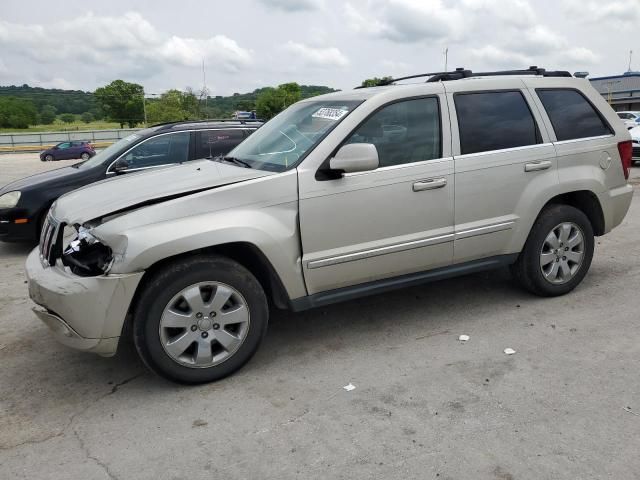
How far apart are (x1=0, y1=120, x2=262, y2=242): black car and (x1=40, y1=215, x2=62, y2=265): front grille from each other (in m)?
3.26

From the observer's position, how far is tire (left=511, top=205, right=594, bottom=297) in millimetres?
4551

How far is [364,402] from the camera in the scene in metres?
3.20

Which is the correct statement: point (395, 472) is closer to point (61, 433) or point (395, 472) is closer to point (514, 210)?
point (61, 433)

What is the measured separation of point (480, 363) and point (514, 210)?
1.35 meters

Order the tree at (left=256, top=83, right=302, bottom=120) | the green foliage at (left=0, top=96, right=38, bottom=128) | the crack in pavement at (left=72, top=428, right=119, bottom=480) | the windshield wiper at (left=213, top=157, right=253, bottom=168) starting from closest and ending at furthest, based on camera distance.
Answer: the crack in pavement at (left=72, top=428, right=119, bottom=480) → the windshield wiper at (left=213, top=157, right=253, bottom=168) → the tree at (left=256, top=83, right=302, bottom=120) → the green foliage at (left=0, top=96, right=38, bottom=128)

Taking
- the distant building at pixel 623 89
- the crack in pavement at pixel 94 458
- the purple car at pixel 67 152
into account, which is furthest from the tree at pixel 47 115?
→ the crack in pavement at pixel 94 458

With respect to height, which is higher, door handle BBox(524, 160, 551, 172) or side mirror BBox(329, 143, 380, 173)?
side mirror BBox(329, 143, 380, 173)

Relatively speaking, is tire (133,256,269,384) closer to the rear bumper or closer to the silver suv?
the silver suv

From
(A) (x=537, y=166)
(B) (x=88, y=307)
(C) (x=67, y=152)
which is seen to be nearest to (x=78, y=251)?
(B) (x=88, y=307)

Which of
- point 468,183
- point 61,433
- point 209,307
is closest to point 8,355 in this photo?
point 61,433

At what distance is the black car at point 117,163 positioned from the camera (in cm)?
676

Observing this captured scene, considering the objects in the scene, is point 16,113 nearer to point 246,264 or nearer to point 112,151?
point 112,151

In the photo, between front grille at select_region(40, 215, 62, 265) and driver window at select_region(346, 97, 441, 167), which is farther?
driver window at select_region(346, 97, 441, 167)

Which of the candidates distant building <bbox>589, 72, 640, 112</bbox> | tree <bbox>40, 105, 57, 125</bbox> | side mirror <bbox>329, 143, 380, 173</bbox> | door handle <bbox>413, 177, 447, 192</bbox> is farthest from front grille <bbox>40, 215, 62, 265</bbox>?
tree <bbox>40, 105, 57, 125</bbox>
